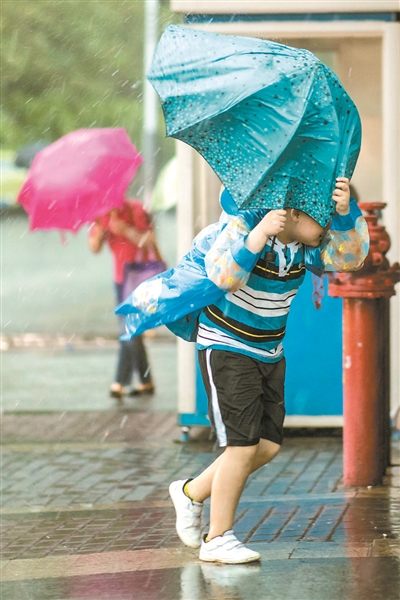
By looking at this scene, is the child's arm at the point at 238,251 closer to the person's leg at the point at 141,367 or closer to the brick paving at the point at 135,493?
the brick paving at the point at 135,493

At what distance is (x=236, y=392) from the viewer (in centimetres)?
445

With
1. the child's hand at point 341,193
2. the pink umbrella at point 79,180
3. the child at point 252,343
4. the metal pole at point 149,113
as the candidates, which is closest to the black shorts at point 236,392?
the child at point 252,343

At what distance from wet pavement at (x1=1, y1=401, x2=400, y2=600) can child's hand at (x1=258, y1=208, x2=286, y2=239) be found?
1359mm

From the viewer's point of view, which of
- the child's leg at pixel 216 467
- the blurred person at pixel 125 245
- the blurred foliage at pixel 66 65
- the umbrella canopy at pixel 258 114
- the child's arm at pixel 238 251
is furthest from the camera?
the blurred foliage at pixel 66 65

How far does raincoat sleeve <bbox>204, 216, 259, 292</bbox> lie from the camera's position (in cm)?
414

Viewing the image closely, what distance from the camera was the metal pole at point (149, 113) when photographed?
21.6 meters

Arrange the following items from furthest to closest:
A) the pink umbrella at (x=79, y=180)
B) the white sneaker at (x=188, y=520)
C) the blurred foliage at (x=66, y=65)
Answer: the blurred foliage at (x=66, y=65) < the pink umbrella at (x=79, y=180) < the white sneaker at (x=188, y=520)

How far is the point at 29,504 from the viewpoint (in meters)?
5.82

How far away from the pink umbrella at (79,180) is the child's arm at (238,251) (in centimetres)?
385

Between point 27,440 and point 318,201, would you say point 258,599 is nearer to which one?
point 318,201

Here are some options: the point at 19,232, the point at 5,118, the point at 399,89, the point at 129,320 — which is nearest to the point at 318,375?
the point at 399,89

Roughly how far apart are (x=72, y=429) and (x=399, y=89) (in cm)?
327

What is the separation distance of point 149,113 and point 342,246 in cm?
1784

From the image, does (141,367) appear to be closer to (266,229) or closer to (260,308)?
(260,308)
